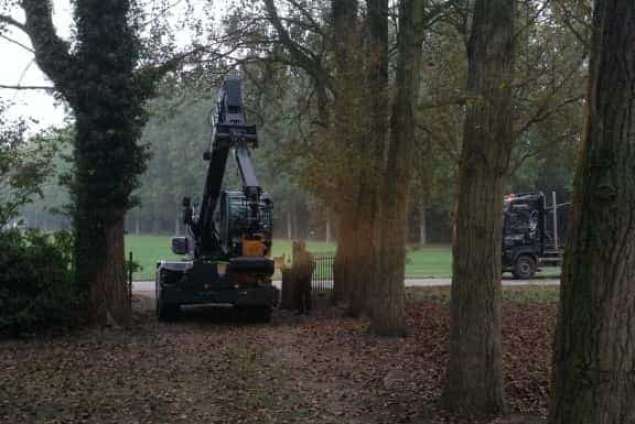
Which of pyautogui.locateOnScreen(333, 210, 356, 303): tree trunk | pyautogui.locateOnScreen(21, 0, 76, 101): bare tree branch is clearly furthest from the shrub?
pyautogui.locateOnScreen(333, 210, 356, 303): tree trunk

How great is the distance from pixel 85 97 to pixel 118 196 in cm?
225

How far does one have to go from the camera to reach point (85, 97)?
1591cm

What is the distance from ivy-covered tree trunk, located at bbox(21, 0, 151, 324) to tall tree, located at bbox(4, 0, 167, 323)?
2cm

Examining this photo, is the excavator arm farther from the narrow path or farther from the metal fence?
the narrow path

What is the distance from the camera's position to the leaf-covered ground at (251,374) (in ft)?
28.6

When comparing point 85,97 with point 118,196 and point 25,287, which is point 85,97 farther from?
point 25,287

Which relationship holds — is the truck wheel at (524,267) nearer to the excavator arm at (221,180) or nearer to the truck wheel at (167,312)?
the excavator arm at (221,180)

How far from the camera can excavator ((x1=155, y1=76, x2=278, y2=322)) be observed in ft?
54.3

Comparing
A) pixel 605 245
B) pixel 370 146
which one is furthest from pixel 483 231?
pixel 370 146

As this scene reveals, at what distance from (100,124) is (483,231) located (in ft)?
34.2

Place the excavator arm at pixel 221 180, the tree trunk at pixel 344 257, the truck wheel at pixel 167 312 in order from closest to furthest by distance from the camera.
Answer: the excavator arm at pixel 221 180, the truck wheel at pixel 167 312, the tree trunk at pixel 344 257

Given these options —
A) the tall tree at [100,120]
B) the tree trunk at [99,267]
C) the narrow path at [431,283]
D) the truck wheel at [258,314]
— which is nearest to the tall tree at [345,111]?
the truck wheel at [258,314]

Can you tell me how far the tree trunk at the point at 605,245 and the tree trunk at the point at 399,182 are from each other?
8.60 m

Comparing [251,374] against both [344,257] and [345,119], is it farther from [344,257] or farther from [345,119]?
[344,257]
